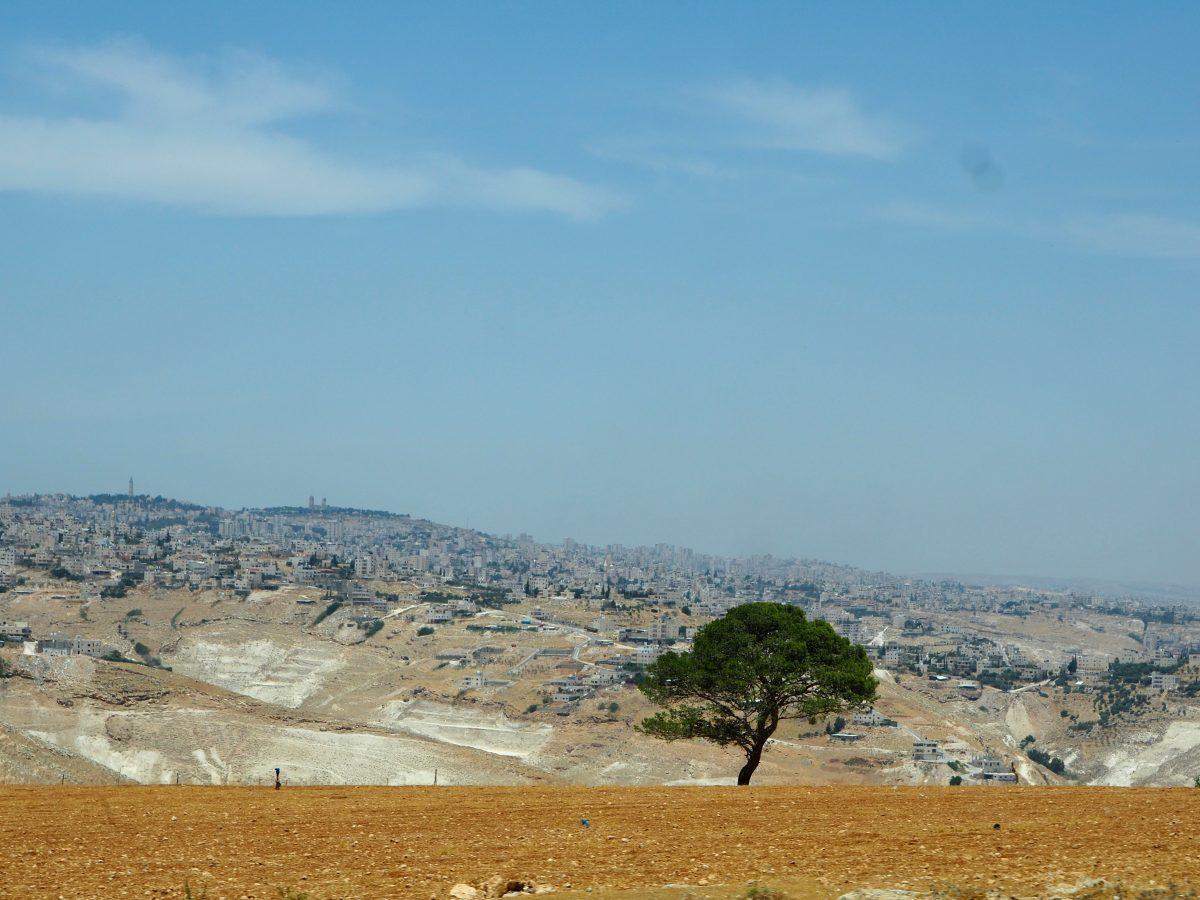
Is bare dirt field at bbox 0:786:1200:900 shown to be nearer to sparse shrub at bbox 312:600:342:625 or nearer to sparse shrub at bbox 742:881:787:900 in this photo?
sparse shrub at bbox 742:881:787:900

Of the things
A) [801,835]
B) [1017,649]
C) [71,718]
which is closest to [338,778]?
[71,718]

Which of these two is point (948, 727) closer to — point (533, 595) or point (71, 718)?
point (71, 718)

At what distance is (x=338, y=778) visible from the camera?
4431 centimetres

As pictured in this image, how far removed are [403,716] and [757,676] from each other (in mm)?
62007

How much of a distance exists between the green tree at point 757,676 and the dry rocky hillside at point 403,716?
6.37 m

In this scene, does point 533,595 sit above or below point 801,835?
below

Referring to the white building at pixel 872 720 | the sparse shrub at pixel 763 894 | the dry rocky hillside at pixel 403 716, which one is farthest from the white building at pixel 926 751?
the sparse shrub at pixel 763 894

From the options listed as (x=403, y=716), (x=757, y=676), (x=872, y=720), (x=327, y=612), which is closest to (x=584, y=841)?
(x=757, y=676)

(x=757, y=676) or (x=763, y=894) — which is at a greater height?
(x=763, y=894)

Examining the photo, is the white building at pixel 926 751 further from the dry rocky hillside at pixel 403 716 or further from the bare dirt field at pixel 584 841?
the bare dirt field at pixel 584 841

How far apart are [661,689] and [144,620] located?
106 m

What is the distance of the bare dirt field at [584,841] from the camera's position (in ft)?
35.2

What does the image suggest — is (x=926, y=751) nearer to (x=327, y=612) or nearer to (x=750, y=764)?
(x=750, y=764)

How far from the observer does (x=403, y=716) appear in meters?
83.3
